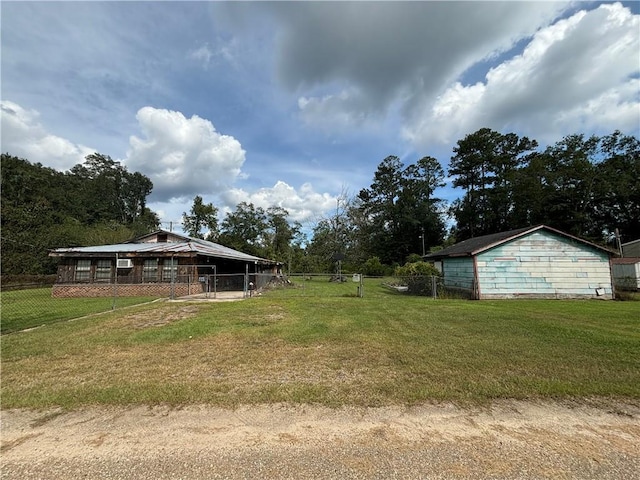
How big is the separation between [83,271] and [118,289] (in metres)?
2.80

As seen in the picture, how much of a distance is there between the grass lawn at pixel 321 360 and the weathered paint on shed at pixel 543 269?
6.28m

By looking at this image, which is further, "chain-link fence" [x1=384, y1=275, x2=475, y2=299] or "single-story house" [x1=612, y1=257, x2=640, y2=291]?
"single-story house" [x1=612, y1=257, x2=640, y2=291]

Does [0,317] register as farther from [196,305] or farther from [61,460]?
[61,460]

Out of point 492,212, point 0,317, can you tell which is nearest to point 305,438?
point 0,317

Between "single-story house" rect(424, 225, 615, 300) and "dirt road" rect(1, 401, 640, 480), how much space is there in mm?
12915

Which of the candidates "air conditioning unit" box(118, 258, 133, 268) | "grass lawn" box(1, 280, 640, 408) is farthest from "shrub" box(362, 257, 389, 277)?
"grass lawn" box(1, 280, 640, 408)

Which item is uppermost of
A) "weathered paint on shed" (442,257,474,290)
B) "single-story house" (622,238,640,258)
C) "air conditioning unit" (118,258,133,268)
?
"single-story house" (622,238,640,258)

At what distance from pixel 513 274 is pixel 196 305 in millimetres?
15056

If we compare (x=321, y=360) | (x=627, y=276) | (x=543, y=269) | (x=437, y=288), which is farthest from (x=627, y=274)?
(x=321, y=360)

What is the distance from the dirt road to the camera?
2.52 meters

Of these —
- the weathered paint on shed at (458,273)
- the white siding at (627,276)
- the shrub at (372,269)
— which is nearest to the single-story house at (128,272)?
the weathered paint on shed at (458,273)

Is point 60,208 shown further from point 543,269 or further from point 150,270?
point 543,269

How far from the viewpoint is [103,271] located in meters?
19.1

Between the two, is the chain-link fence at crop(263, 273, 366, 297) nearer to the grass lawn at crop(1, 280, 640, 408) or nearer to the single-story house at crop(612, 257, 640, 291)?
the grass lawn at crop(1, 280, 640, 408)
